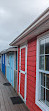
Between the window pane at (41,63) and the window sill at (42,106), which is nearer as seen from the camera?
the window sill at (42,106)

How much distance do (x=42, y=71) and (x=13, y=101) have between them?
219 cm

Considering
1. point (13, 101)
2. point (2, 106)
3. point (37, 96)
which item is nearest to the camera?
point (37, 96)

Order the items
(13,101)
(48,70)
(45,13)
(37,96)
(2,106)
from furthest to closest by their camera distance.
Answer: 1. (13,101)
2. (2,106)
3. (37,96)
4. (48,70)
5. (45,13)

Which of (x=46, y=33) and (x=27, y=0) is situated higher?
(x=27, y=0)

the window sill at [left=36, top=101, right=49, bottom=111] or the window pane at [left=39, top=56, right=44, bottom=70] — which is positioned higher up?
→ the window pane at [left=39, top=56, right=44, bottom=70]

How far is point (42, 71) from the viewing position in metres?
2.57

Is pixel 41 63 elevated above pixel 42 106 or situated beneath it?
elevated above

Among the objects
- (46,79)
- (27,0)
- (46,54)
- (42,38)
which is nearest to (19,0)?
(27,0)

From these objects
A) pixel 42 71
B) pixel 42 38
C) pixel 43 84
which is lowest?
pixel 43 84

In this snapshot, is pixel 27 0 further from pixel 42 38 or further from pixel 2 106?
pixel 2 106

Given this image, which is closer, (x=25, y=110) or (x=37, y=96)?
(x=37, y=96)

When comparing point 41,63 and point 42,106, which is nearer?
point 42,106

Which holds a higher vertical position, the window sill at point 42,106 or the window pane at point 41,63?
the window pane at point 41,63

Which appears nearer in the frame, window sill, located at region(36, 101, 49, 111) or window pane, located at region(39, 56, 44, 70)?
window sill, located at region(36, 101, 49, 111)
